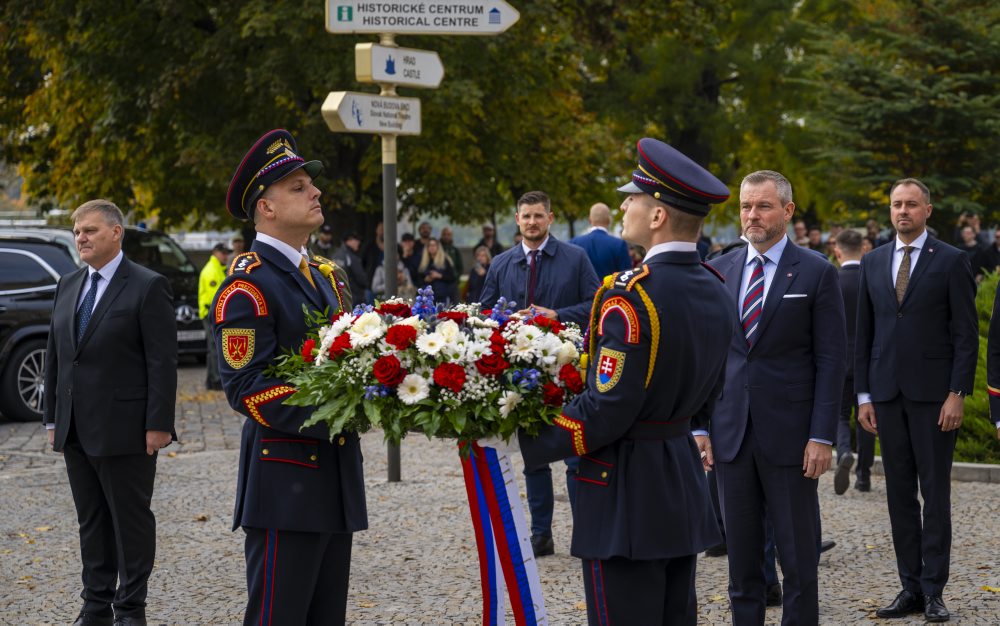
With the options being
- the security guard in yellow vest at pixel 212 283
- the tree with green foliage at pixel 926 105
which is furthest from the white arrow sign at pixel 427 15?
the tree with green foliage at pixel 926 105

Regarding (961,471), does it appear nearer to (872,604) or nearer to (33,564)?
(872,604)

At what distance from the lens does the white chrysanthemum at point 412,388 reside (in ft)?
14.0

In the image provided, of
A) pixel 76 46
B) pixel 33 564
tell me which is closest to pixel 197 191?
pixel 76 46

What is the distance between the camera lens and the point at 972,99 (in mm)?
22703

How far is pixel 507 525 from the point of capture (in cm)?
479

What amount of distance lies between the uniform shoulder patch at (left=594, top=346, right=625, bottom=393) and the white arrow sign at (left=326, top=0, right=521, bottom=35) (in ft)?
17.7

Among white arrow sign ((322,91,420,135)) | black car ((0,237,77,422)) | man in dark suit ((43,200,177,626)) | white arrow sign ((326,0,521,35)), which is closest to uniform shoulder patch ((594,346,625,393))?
man in dark suit ((43,200,177,626))

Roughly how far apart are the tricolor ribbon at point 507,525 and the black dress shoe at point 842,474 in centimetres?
529

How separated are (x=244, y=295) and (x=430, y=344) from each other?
0.67 meters

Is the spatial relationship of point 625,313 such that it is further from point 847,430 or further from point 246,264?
point 847,430

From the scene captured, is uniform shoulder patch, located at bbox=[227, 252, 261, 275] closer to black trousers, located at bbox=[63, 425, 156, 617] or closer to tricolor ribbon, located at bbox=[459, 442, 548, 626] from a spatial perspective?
tricolor ribbon, located at bbox=[459, 442, 548, 626]

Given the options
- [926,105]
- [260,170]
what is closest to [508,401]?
[260,170]

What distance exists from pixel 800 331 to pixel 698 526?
169 centimetres

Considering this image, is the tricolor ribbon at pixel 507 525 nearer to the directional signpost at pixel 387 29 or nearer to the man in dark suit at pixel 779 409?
the man in dark suit at pixel 779 409
